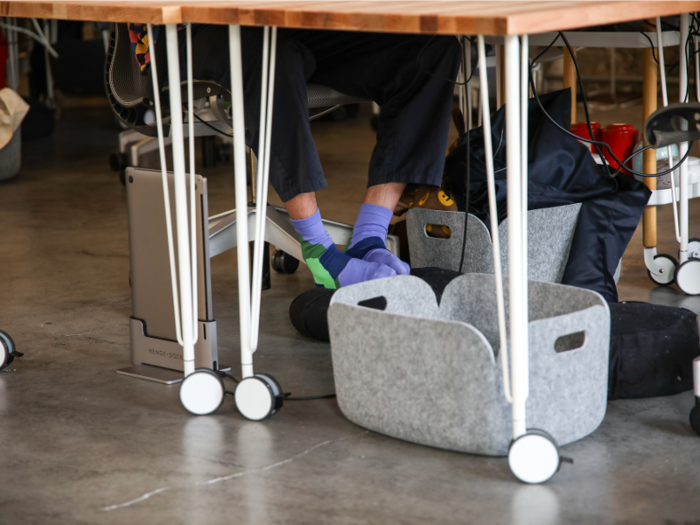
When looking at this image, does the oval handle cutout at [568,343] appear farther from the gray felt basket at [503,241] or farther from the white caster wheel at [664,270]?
the white caster wheel at [664,270]

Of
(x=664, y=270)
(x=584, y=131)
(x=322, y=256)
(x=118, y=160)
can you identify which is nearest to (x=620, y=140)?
(x=584, y=131)

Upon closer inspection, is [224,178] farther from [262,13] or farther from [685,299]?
[262,13]

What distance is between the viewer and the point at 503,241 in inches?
72.3

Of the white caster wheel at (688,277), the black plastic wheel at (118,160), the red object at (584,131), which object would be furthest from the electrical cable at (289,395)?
the black plastic wheel at (118,160)

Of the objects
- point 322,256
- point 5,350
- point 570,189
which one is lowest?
point 5,350

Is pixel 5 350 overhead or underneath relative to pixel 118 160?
underneath

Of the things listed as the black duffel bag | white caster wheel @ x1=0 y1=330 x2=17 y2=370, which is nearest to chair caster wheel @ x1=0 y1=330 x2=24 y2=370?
white caster wheel @ x1=0 y1=330 x2=17 y2=370

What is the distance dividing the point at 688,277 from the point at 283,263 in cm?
99

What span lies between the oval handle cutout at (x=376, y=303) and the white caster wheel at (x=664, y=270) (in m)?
0.88

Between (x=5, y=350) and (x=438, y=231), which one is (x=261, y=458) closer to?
(x=5, y=350)

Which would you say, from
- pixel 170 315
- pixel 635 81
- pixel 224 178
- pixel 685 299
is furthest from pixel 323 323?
pixel 635 81

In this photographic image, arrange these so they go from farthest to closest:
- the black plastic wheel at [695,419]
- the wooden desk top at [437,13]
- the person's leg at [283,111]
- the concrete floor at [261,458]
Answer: the person's leg at [283,111], the black plastic wheel at [695,419], the concrete floor at [261,458], the wooden desk top at [437,13]

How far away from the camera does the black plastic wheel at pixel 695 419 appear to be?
1287 mm

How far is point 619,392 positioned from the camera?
1.45m
